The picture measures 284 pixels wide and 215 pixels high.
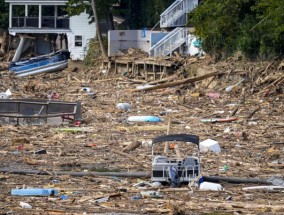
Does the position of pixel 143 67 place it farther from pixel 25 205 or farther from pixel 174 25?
pixel 25 205

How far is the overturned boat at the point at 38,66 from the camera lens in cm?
5556

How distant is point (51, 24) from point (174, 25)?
10574mm

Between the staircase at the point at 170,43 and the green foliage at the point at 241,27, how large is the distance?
18.0 ft

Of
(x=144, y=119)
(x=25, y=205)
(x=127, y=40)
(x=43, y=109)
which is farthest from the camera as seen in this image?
(x=127, y=40)

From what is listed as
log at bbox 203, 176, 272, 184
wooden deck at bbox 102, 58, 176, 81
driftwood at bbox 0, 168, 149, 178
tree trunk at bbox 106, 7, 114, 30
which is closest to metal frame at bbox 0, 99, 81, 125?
driftwood at bbox 0, 168, 149, 178

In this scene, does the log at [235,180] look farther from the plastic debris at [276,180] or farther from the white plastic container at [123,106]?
the white plastic container at [123,106]

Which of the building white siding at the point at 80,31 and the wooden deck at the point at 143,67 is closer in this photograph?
the wooden deck at the point at 143,67

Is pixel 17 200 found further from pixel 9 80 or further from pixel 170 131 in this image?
pixel 9 80

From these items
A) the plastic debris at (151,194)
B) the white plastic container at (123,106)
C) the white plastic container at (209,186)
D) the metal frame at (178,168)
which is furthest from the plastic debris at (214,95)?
the plastic debris at (151,194)

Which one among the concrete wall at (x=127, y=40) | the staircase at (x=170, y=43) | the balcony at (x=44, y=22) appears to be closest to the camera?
the staircase at (x=170, y=43)

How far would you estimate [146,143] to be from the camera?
2630 cm

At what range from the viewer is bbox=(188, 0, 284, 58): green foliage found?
39.9m

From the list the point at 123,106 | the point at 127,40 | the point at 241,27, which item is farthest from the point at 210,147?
the point at 127,40

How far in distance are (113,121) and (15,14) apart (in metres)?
33.4
